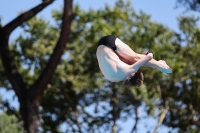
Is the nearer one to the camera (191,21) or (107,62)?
(107,62)

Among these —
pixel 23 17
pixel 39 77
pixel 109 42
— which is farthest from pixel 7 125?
pixel 109 42

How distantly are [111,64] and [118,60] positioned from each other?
0.06 meters

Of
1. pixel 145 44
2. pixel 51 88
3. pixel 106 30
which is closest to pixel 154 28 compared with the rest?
pixel 145 44

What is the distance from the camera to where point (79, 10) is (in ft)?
50.6

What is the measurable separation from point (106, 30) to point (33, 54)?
310 centimetres

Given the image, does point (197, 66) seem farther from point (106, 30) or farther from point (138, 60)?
point (138, 60)

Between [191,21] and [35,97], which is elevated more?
[191,21]

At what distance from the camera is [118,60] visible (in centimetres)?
274

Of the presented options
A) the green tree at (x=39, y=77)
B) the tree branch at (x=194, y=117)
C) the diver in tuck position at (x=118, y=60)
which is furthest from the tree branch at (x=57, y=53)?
the diver in tuck position at (x=118, y=60)

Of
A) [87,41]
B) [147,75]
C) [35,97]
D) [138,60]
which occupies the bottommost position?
[138,60]

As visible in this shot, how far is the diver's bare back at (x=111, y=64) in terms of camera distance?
2.71 meters

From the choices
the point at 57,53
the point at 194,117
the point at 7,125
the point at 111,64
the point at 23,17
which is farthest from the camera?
the point at 194,117

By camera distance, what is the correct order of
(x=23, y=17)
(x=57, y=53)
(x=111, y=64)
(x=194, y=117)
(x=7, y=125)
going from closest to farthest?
1. (x=111, y=64)
2. (x=7, y=125)
3. (x=23, y=17)
4. (x=57, y=53)
5. (x=194, y=117)

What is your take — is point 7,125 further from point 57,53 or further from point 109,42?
point 109,42
